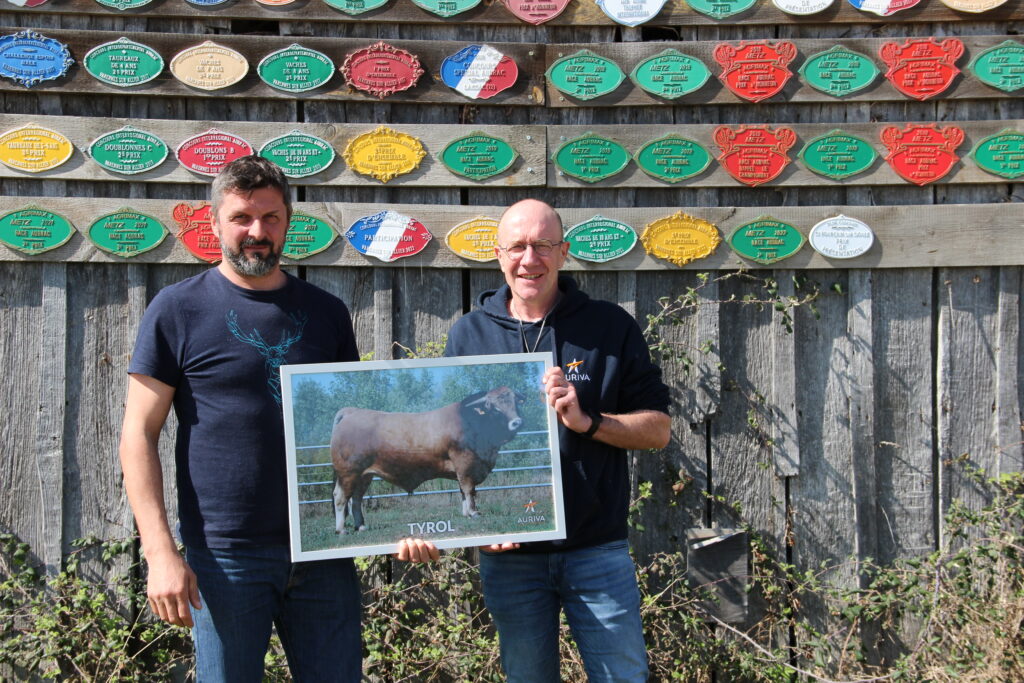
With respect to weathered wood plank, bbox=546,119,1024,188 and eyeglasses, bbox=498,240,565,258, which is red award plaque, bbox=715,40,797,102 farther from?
eyeglasses, bbox=498,240,565,258

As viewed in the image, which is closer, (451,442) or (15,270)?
(451,442)

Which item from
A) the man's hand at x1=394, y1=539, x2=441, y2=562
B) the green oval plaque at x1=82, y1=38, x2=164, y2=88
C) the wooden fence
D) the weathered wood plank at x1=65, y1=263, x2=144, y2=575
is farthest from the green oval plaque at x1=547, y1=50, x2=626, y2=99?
the man's hand at x1=394, y1=539, x2=441, y2=562

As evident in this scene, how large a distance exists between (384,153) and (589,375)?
5.72 ft

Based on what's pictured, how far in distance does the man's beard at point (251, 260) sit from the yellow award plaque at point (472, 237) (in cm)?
140

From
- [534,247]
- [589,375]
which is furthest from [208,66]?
[589,375]

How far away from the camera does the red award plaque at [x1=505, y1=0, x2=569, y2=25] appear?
3.89 m

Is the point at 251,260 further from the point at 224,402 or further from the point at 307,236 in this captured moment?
the point at 307,236

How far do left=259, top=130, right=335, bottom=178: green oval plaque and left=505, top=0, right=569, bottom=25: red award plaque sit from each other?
43.3 inches

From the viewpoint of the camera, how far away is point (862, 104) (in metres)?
3.98

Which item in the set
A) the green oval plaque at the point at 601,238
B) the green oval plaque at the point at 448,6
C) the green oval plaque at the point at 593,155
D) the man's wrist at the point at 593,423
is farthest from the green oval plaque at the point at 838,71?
the man's wrist at the point at 593,423

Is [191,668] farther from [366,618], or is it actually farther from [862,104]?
[862,104]

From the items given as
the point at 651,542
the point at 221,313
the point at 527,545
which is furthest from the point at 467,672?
the point at 221,313

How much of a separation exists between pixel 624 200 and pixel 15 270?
288cm

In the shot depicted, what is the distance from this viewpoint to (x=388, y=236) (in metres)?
3.84
